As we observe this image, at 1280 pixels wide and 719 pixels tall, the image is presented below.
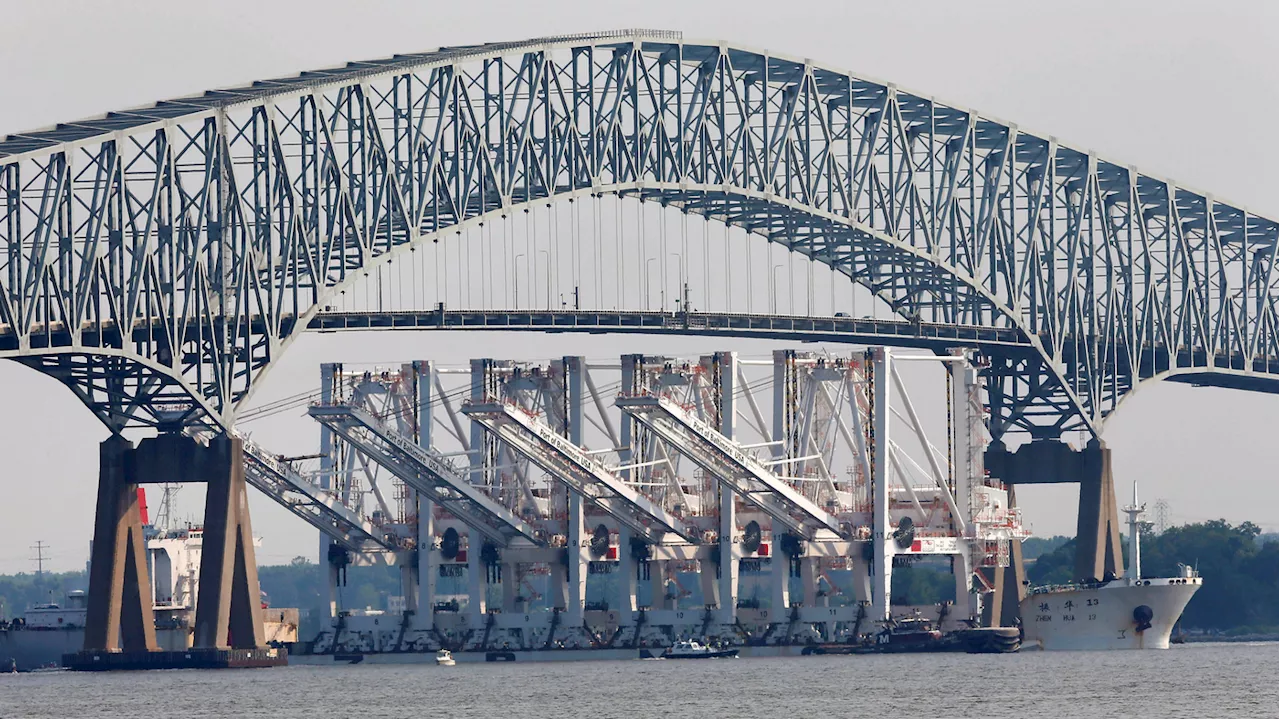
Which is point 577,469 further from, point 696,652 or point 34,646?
point 34,646

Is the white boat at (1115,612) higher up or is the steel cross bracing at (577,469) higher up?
the steel cross bracing at (577,469)

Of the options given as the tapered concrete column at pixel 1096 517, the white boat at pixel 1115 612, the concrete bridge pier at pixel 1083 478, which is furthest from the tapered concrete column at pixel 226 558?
the tapered concrete column at pixel 1096 517

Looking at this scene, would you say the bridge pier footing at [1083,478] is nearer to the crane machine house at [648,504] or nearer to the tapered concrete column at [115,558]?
the crane machine house at [648,504]

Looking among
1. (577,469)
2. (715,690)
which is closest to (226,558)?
(715,690)

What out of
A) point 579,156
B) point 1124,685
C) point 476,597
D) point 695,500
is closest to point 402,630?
point 476,597

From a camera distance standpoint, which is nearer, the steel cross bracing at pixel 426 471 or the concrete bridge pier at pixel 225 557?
the concrete bridge pier at pixel 225 557

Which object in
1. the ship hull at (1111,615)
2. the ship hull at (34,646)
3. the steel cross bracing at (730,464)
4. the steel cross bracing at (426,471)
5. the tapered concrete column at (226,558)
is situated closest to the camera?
the tapered concrete column at (226,558)

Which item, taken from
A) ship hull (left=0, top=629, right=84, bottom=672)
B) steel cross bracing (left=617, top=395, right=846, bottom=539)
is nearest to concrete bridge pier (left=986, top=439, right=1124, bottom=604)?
steel cross bracing (left=617, top=395, right=846, bottom=539)
